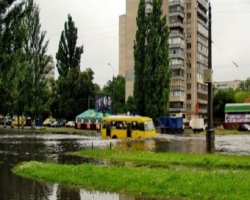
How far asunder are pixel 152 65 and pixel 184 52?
32.1 metres

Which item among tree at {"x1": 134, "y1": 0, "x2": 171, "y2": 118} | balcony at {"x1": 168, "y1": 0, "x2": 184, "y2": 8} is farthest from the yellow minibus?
balcony at {"x1": 168, "y1": 0, "x2": 184, "y2": 8}

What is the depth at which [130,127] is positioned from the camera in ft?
144

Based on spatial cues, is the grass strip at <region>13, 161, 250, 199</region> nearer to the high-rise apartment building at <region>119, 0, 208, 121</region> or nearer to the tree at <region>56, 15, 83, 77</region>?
the tree at <region>56, 15, 83, 77</region>

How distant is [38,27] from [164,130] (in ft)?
94.9

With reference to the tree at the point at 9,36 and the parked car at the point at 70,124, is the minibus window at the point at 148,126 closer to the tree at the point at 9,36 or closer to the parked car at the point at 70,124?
the tree at the point at 9,36

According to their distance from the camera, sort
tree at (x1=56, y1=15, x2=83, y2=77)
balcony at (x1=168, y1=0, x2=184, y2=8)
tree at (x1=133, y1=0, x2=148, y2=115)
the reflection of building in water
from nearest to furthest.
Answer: the reflection of building in water → tree at (x1=133, y1=0, x2=148, y2=115) → tree at (x1=56, y1=15, x2=83, y2=77) → balcony at (x1=168, y1=0, x2=184, y2=8)

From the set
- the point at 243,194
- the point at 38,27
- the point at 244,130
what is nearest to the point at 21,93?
the point at 38,27

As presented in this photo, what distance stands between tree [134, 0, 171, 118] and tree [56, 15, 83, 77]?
48.1 feet

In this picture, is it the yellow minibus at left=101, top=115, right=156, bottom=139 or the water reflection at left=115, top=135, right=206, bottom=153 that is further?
the yellow minibus at left=101, top=115, right=156, bottom=139

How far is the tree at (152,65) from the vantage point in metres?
68.7

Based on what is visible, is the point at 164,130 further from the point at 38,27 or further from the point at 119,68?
the point at 119,68

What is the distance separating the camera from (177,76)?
96.6 m

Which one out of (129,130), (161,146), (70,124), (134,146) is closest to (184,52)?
(70,124)

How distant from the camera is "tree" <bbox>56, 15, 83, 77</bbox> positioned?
79.7m
